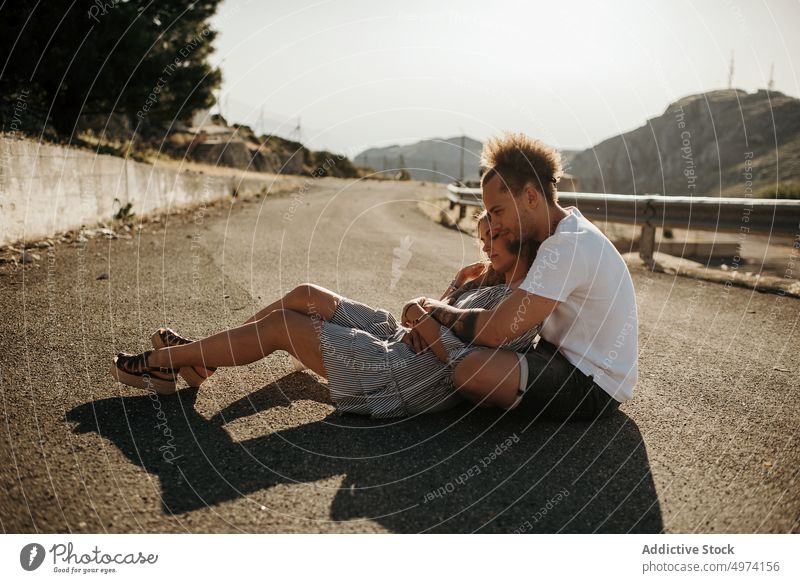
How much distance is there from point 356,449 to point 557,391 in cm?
103

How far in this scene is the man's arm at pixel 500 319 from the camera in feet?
9.73

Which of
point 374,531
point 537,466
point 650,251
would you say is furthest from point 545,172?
point 650,251

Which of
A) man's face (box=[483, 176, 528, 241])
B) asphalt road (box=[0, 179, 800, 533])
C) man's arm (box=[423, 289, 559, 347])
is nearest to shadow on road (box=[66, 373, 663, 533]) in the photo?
asphalt road (box=[0, 179, 800, 533])

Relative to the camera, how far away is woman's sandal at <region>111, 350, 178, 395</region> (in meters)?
3.43

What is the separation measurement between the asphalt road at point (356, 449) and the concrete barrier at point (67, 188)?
114 inches

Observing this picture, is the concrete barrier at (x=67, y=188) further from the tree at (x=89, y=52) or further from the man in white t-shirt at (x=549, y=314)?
the man in white t-shirt at (x=549, y=314)

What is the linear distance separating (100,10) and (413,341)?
1606 centimetres

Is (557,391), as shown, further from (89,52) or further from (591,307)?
(89,52)

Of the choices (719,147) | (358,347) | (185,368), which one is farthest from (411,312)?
(719,147)

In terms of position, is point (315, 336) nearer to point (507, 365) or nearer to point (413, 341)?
point (413, 341)

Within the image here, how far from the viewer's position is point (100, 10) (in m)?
15.6

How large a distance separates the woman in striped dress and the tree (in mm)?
11986

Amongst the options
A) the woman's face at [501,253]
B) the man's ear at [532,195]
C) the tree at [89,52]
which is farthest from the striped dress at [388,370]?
the tree at [89,52]

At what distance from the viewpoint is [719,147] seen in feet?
174
